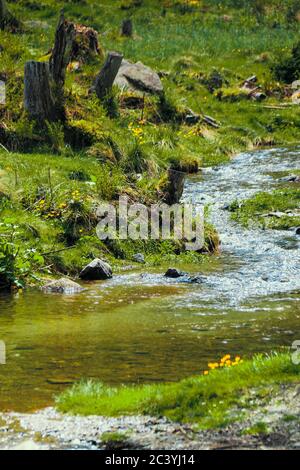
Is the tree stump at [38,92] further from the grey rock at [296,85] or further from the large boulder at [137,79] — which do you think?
the grey rock at [296,85]

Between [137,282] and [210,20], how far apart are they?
109ft

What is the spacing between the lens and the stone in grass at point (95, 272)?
1384 centimetres

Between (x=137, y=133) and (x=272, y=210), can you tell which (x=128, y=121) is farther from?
(x=272, y=210)

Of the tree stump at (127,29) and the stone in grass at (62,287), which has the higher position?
the stone in grass at (62,287)

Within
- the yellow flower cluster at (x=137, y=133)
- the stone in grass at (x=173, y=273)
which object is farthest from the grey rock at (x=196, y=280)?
the yellow flower cluster at (x=137, y=133)

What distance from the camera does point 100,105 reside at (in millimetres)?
22688

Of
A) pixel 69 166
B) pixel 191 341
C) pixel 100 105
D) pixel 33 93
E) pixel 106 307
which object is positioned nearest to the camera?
pixel 191 341

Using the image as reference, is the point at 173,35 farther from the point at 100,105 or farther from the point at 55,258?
the point at 55,258

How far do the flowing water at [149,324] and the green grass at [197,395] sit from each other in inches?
16.8

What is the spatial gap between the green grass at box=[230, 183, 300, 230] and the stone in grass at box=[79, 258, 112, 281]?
5.01m

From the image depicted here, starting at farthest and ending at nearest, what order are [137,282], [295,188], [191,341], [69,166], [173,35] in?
[173,35], [295,188], [69,166], [137,282], [191,341]

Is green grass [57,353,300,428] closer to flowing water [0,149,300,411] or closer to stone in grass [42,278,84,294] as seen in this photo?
flowing water [0,149,300,411]

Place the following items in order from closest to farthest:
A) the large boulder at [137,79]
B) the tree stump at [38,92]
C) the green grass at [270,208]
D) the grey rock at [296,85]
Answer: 1. the green grass at [270,208]
2. the tree stump at [38,92]
3. the large boulder at [137,79]
4. the grey rock at [296,85]
